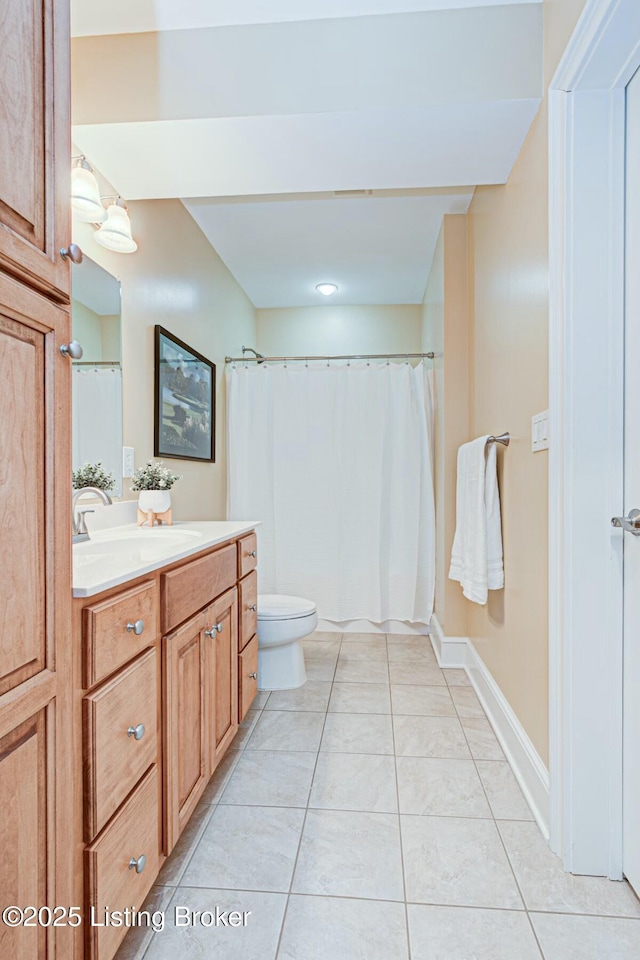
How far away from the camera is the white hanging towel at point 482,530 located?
6.77 ft

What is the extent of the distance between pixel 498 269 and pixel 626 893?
199cm

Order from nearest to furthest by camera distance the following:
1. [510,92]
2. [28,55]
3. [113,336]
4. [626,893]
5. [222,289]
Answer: [28,55]
[626,893]
[510,92]
[113,336]
[222,289]

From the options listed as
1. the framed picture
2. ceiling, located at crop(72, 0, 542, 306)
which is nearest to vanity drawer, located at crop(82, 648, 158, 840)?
the framed picture

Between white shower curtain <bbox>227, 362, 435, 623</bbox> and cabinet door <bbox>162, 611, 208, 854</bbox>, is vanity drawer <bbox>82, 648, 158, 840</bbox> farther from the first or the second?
white shower curtain <bbox>227, 362, 435, 623</bbox>

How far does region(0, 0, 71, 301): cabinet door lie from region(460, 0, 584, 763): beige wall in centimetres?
122

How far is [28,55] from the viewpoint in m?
0.80

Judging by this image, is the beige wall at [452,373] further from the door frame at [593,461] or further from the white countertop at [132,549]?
the door frame at [593,461]

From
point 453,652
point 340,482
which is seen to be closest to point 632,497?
point 453,652

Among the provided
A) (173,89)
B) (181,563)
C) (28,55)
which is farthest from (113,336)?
(28,55)

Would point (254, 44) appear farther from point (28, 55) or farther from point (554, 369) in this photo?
point (554, 369)

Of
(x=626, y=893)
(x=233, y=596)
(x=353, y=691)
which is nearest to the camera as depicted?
(x=626, y=893)

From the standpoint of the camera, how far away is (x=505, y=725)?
6.41 ft

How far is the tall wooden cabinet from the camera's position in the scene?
0.74m

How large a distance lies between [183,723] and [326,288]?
3.26 metres
